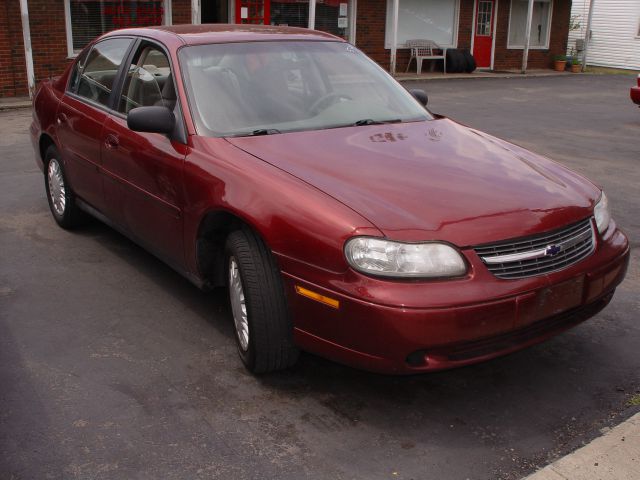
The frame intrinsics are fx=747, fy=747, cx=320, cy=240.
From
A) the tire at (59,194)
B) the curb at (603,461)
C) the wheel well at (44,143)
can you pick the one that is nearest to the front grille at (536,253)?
the curb at (603,461)

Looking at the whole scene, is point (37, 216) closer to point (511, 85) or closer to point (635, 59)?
point (511, 85)

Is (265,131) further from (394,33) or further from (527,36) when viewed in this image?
(527,36)

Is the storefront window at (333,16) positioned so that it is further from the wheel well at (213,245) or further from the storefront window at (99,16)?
the wheel well at (213,245)

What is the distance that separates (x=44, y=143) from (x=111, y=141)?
1.73 m

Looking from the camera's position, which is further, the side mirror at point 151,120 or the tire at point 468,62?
the tire at point 468,62

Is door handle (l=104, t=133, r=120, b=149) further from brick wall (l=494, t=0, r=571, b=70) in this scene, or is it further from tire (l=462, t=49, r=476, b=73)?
brick wall (l=494, t=0, r=571, b=70)

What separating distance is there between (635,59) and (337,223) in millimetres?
29334

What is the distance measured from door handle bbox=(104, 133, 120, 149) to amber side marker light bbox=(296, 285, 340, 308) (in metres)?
2.04

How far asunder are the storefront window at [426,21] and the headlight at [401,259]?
18.8 m

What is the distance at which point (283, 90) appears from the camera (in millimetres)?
4375

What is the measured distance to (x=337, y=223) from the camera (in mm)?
3166

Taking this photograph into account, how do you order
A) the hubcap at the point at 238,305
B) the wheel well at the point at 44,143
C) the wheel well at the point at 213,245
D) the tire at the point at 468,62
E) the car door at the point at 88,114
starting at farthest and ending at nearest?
the tire at the point at 468,62 < the wheel well at the point at 44,143 < the car door at the point at 88,114 < the wheel well at the point at 213,245 < the hubcap at the point at 238,305

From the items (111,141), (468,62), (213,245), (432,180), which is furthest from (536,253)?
(468,62)

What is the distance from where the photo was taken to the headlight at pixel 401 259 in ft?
10.1
